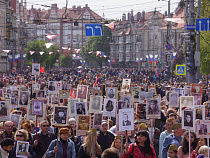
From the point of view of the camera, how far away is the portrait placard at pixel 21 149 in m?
8.63

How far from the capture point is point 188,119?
944 centimetres

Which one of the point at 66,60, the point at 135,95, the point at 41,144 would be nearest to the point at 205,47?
the point at 135,95

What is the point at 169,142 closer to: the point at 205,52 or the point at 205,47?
the point at 205,47

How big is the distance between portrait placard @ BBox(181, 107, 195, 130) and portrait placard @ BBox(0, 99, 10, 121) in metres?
4.40

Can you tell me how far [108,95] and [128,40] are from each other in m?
110

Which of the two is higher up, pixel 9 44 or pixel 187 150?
pixel 9 44

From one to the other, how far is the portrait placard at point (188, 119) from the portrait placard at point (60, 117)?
237 cm

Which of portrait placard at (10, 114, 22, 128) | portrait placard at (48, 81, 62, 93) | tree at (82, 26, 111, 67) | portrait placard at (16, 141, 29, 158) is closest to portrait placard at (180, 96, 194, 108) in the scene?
portrait placard at (10, 114, 22, 128)

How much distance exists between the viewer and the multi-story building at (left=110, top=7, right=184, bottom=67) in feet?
358

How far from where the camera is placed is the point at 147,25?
385 ft

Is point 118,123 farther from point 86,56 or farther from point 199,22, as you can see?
point 86,56

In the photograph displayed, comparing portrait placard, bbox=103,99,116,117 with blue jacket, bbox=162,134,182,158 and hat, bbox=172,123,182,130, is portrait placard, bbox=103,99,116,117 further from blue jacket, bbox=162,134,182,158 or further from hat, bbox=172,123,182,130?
blue jacket, bbox=162,134,182,158

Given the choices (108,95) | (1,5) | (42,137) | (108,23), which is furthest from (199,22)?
(1,5)

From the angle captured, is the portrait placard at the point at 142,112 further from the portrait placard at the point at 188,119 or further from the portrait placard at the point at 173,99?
the portrait placard at the point at 173,99
